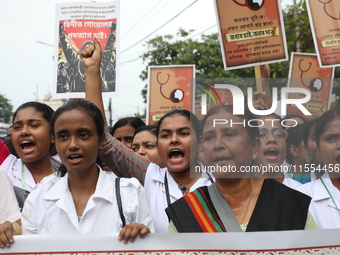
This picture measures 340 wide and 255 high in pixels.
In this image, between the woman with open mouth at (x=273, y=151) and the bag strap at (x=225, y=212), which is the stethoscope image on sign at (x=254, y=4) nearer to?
the woman with open mouth at (x=273, y=151)

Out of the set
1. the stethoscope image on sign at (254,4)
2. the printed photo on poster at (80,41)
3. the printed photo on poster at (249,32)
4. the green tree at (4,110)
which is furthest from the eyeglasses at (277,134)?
the green tree at (4,110)

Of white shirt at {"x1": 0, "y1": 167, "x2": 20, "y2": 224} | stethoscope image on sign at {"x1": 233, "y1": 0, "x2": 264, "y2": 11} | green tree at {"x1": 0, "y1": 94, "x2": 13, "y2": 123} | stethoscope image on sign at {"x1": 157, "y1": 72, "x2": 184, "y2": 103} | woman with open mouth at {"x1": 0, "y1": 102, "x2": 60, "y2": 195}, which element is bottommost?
green tree at {"x1": 0, "y1": 94, "x2": 13, "y2": 123}

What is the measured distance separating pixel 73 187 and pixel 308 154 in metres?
1.36

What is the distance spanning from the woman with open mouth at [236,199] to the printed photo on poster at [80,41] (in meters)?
1.40

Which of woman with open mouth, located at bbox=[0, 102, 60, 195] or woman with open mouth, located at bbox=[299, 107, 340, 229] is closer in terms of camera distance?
woman with open mouth, located at bbox=[299, 107, 340, 229]

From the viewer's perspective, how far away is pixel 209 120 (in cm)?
256

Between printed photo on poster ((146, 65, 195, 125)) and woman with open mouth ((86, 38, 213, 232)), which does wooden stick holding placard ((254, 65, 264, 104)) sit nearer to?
woman with open mouth ((86, 38, 213, 232))

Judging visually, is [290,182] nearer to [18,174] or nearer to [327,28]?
[18,174]

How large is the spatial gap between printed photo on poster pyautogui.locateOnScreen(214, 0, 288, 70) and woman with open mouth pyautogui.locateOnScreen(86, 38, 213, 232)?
1097mm

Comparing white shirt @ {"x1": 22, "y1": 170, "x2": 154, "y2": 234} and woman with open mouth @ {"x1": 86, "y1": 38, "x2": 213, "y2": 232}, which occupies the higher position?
woman with open mouth @ {"x1": 86, "y1": 38, "x2": 213, "y2": 232}

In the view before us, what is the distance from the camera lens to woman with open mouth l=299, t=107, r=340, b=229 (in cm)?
268

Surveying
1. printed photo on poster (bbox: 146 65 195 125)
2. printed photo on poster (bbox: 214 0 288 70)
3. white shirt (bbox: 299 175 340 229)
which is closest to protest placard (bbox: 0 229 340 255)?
white shirt (bbox: 299 175 340 229)

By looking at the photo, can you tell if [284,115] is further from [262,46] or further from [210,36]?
[210,36]

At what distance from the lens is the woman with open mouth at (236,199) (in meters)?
2.31
